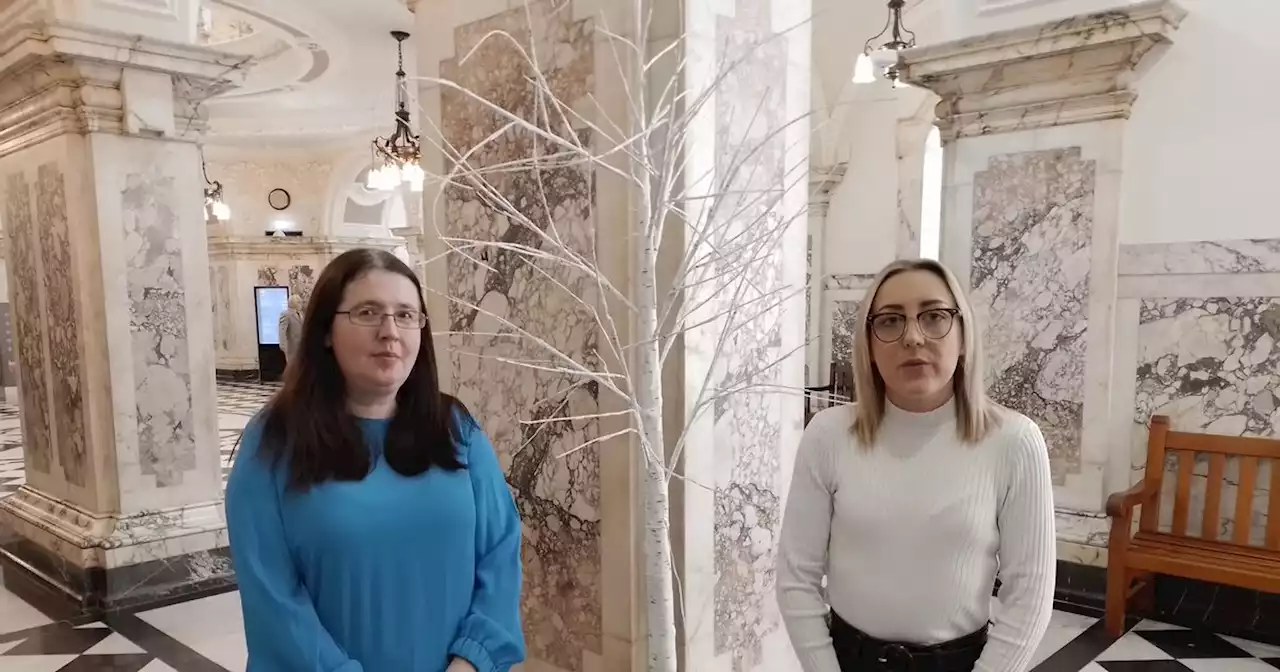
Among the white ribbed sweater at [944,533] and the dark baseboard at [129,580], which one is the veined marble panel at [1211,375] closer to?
the white ribbed sweater at [944,533]

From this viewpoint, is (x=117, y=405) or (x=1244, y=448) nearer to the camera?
(x=1244, y=448)

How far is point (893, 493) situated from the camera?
1.44m

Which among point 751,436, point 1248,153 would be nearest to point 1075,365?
point 1248,153

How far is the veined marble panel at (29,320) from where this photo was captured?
4.48 m

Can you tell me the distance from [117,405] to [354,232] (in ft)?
35.2

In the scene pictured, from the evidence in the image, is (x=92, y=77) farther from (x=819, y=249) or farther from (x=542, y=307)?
(x=819, y=249)

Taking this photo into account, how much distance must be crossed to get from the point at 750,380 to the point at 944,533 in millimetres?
1018

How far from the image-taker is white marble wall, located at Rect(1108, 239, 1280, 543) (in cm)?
375

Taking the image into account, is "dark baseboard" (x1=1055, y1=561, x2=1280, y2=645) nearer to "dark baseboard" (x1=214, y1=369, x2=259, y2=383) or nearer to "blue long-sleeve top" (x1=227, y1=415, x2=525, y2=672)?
"blue long-sleeve top" (x1=227, y1=415, x2=525, y2=672)

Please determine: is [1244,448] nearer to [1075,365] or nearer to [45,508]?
[1075,365]

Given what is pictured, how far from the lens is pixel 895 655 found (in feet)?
4.73

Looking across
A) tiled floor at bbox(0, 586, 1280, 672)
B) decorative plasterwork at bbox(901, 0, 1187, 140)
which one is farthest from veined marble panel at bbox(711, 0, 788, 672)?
decorative plasterwork at bbox(901, 0, 1187, 140)

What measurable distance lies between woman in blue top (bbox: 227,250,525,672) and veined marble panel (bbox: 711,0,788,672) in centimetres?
95

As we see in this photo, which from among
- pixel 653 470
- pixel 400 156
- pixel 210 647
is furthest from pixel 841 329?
pixel 653 470
